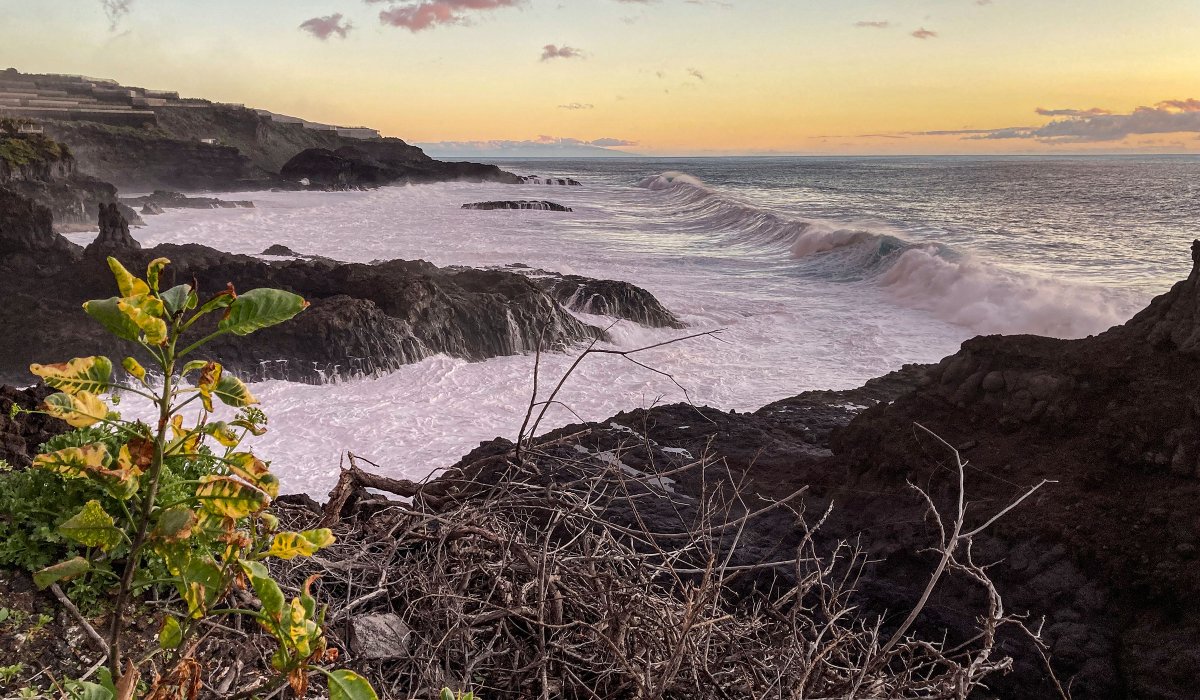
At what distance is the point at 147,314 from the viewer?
0.89 meters

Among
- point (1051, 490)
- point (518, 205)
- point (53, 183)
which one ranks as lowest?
point (1051, 490)

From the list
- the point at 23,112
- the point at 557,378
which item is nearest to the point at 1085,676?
the point at 557,378

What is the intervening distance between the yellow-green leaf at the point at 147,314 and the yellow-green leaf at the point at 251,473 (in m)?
0.18

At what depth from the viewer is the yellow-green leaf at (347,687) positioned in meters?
0.94

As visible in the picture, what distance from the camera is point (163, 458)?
102 cm

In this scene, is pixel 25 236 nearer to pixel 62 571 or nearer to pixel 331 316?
A: pixel 331 316

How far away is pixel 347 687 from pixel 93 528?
0.40 metres

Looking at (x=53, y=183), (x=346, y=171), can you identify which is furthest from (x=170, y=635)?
(x=346, y=171)

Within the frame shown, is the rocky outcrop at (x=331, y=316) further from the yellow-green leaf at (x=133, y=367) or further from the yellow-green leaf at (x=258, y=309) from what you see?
the yellow-green leaf at (x=258, y=309)

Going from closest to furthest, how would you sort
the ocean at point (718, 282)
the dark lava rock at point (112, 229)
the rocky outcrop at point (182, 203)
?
the ocean at point (718, 282), the dark lava rock at point (112, 229), the rocky outcrop at point (182, 203)

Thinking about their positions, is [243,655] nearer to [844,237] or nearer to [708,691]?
[708,691]

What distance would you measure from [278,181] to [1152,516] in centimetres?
5825

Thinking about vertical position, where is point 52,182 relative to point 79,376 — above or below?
above

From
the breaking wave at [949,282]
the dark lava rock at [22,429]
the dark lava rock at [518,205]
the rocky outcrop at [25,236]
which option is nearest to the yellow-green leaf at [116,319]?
the dark lava rock at [22,429]
